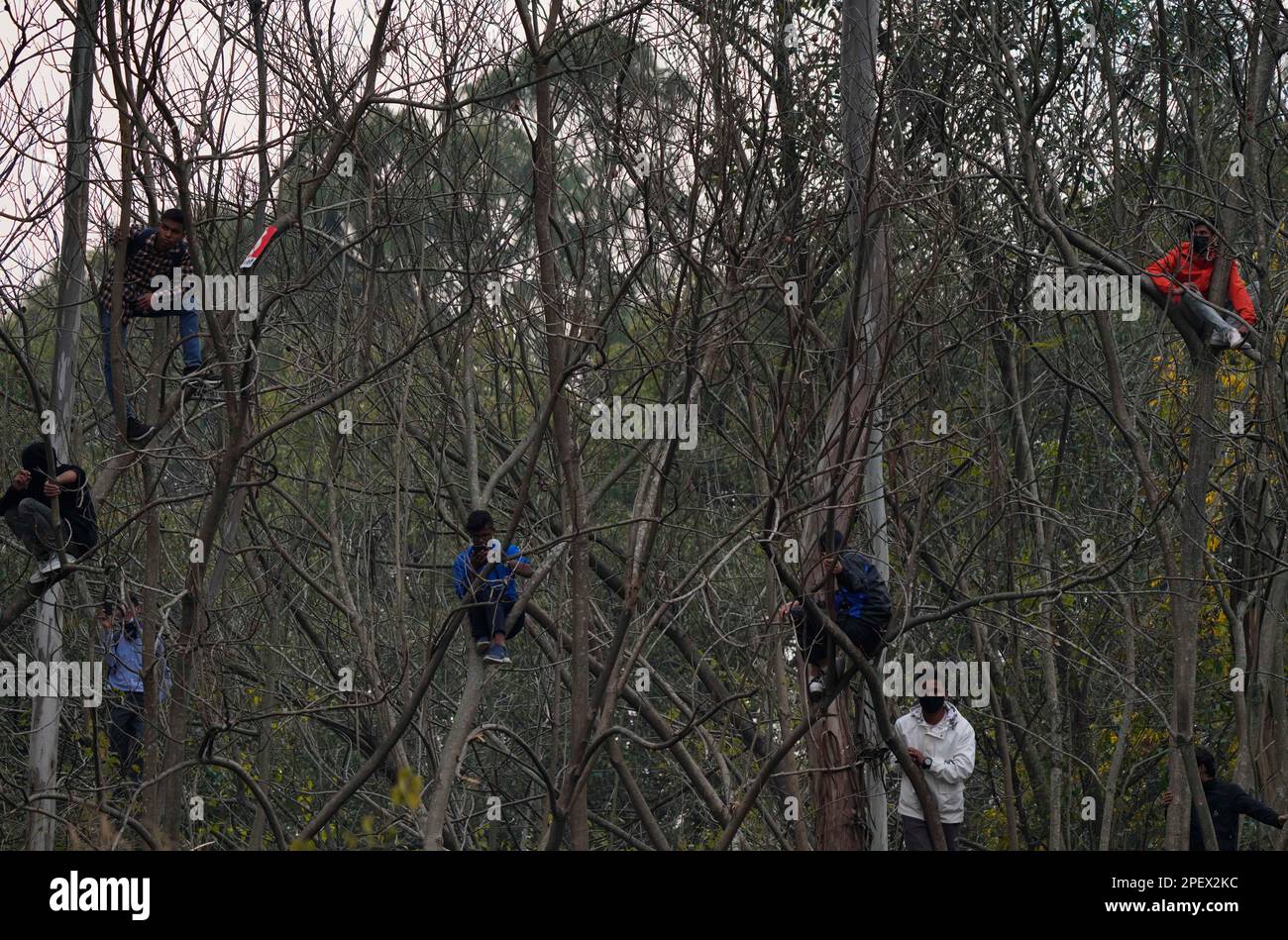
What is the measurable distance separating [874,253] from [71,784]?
6927mm

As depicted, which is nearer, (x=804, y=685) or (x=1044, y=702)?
(x=804, y=685)

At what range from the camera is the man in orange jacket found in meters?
9.65

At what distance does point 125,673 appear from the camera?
11.1 m

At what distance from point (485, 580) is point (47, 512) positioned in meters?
2.85

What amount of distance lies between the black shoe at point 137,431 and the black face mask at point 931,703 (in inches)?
205

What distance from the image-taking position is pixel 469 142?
12625 millimetres

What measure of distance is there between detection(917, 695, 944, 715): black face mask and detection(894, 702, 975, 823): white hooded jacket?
0.09m
